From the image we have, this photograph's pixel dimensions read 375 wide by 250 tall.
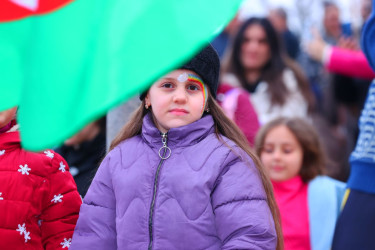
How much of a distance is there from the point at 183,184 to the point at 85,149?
A: 2.45 m

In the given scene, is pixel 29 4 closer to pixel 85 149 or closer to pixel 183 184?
pixel 183 184

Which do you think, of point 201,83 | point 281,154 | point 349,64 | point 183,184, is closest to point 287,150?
point 281,154

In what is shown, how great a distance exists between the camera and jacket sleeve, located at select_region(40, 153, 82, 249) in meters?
3.04

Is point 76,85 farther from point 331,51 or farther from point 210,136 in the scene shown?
point 331,51

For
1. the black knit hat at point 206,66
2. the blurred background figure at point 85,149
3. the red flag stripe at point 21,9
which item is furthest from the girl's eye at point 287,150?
the red flag stripe at point 21,9

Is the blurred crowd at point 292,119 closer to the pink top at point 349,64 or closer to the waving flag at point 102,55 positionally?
the pink top at point 349,64

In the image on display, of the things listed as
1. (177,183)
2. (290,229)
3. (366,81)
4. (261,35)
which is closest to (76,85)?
(177,183)

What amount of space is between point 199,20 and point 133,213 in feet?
3.80

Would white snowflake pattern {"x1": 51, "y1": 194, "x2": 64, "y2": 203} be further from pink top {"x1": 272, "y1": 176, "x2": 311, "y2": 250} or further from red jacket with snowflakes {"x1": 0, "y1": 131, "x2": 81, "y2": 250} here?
pink top {"x1": 272, "y1": 176, "x2": 311, "y2": 250}

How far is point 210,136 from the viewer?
114 inches

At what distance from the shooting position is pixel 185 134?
9.39 ft

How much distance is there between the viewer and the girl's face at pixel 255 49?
5.95 meters

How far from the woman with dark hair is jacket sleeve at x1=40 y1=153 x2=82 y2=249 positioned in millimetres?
2876

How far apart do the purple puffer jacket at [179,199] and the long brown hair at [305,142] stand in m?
1.99
